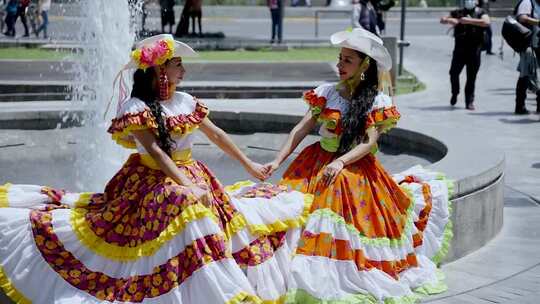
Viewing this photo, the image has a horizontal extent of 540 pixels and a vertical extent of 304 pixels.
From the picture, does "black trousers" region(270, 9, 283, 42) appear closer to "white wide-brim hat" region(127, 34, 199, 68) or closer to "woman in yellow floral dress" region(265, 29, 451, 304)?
"woman in yellow floral dress" region(265, 29, 451, 304)

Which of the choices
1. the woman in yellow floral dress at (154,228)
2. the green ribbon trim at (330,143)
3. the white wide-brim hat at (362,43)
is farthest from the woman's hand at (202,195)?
the white wide-brim hat at (362,43)

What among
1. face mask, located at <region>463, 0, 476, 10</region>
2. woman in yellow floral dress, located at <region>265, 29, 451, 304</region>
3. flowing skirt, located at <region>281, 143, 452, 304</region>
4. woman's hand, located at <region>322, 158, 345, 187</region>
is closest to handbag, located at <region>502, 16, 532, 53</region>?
face mask, located at <region>463, 0, 476, 10</region>

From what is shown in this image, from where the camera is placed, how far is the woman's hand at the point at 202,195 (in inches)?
228

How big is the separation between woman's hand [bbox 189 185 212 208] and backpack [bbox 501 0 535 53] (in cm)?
938

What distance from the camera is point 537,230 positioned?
8.55m

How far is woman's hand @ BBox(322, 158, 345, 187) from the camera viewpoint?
6.43 metres

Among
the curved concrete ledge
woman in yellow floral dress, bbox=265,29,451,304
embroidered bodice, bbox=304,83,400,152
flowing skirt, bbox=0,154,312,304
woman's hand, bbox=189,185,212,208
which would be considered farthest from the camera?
the curved concrete ledge

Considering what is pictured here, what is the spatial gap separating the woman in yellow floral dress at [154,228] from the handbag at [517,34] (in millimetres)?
8824

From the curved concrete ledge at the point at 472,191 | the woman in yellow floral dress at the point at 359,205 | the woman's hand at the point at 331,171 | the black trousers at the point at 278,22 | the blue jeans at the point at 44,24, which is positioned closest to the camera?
the woman in yellow floral dress at the point at 359,205

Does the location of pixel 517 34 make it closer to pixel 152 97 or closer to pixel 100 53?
pixel 100 53

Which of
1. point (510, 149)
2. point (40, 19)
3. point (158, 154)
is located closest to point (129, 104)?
Answer: point (158, 154)

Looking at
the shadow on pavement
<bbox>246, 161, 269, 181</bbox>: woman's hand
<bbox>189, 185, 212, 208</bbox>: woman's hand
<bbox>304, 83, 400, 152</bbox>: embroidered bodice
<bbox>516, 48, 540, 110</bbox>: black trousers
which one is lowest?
the shadow on pavement

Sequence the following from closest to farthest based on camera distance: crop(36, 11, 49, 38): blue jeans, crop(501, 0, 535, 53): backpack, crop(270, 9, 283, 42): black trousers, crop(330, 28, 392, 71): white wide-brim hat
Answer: crop(330, 28, 392, 71): white wide-brim hat, crop(501, 0, 535, 53): backpack, crop(270, 9, 283, 42): black trousers, crop(36, 11, 49, 38): blue jeans

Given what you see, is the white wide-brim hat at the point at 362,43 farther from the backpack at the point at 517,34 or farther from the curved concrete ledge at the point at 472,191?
the backpack at the point at 517,34
